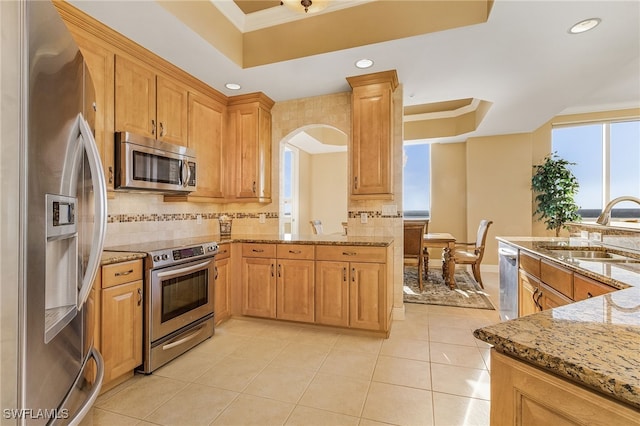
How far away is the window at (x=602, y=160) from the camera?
4984mm

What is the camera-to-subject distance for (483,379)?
208cm

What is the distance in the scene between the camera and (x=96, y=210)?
3.65 feet

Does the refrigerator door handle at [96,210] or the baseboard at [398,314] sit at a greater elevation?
the refrigerator door handle at [96,210]

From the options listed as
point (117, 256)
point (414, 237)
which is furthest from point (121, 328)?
point (414, 237)

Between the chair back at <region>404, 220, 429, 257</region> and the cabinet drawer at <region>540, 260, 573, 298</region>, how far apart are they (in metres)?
2.26

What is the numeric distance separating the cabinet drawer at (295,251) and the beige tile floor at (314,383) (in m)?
0.74

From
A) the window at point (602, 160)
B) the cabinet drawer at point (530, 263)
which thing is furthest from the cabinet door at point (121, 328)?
the window at point (602, 160)

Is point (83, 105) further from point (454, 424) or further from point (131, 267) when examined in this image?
point (454, 424)

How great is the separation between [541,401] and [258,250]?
2.74 metres

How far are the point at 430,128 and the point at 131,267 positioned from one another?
5629 millimetres

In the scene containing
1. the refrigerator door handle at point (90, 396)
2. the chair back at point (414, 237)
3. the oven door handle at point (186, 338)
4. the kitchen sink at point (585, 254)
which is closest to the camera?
the refrigerator door handle at point (90, 396)

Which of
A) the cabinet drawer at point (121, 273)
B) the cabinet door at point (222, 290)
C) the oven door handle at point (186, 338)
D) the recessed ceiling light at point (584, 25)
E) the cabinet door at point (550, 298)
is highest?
the recessed ceiling light at point (584, 25)

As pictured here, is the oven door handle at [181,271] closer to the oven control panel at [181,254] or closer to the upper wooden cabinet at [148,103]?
the oven control panel at [181,254]

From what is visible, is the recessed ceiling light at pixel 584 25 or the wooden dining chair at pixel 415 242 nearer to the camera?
the recessed ceiling light at pixel 584 25
